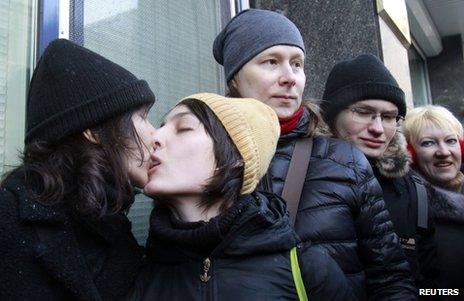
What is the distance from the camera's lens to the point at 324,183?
6.15ft

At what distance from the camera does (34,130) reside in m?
1.47

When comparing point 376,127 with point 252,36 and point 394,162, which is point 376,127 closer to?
point 394,162

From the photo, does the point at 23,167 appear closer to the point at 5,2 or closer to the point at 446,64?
the point at 5,2

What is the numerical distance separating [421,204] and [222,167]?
54.7 inches

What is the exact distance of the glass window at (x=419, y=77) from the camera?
8.41 meters

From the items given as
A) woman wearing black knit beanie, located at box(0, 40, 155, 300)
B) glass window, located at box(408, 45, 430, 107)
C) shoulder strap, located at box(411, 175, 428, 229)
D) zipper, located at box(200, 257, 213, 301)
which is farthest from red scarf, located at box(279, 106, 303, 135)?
glass window, located at box(408, 45, 430, 107)

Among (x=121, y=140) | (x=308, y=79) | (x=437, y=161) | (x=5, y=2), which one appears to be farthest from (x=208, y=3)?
(x=121, y=140)

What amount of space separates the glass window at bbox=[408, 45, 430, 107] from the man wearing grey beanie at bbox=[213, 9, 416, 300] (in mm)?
6847

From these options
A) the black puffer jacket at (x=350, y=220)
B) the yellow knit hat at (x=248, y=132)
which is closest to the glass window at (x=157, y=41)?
the yellow knit hat at (x=248, y=132)

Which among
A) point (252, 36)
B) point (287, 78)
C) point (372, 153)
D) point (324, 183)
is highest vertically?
point (252, 36)

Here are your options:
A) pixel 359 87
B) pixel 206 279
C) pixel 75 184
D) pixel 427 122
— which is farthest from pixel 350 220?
pixel 427 122

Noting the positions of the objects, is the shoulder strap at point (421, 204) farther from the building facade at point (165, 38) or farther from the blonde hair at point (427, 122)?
the building facade at point (165, 38)

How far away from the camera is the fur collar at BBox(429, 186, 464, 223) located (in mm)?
2643

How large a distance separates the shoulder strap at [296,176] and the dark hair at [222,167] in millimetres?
273
